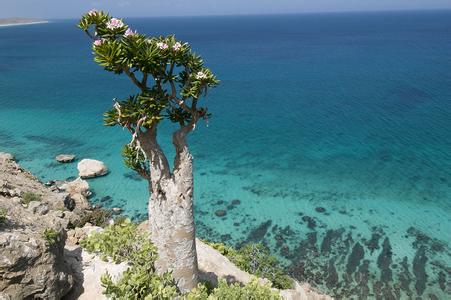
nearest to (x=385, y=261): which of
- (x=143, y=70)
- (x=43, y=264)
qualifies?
(x=43, y=264)

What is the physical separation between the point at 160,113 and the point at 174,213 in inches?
128

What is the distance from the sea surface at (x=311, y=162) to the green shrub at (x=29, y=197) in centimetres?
1000

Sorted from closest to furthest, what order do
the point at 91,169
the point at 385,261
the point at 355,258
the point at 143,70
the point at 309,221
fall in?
1. the point at 143,70
2. the point at 385,261
3. the point at 355,258
4. the point at 309,221
5. the point at 91,169

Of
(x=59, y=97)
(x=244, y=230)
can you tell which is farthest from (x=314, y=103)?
(x=59, y=97)

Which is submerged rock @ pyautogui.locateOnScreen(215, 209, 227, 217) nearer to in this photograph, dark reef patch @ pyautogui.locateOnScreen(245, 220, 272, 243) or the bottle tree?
dark reef patch @ pyautogui.locateOnScreen(245, 220, 272, 243)

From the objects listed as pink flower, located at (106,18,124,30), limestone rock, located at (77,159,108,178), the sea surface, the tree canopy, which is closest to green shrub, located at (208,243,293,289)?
the sea surface

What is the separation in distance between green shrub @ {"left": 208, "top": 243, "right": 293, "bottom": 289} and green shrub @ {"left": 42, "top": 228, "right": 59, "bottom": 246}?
11.9 meters

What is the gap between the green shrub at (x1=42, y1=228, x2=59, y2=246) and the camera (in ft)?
44.0

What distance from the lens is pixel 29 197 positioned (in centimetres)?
2350

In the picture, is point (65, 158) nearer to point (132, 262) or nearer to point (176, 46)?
point (132, 262)

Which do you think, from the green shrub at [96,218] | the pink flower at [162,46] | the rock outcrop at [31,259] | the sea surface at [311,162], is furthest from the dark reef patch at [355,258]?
the pink flower at [162,46]

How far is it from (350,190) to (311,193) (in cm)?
393

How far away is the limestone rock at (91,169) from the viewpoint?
130 ft

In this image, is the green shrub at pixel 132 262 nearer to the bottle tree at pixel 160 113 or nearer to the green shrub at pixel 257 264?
the bottle tree at pixel 160 113
